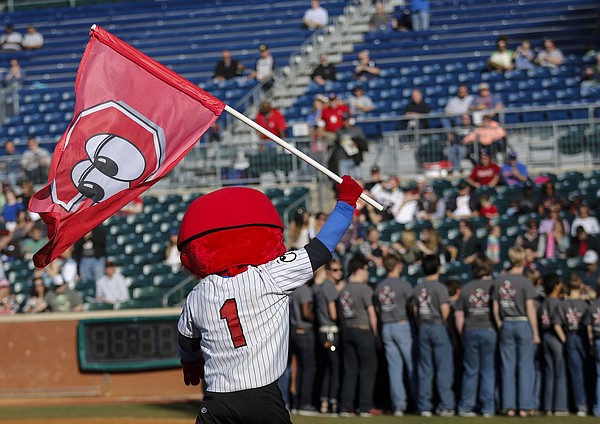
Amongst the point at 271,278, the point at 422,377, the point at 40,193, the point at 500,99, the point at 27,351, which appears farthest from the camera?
the point at 500,99

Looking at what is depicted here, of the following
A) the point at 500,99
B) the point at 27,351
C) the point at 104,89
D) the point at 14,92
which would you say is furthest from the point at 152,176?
the point at 14,92

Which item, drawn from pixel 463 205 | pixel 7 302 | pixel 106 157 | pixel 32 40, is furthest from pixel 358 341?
pixel 32 40

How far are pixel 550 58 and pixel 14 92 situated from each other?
11.1m

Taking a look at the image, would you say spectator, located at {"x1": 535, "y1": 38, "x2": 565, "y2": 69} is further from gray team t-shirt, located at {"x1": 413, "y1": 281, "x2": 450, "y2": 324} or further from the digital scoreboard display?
gray team t-shirt, located at {"x1": 413, "y1": 281, "x2": 450, "y2": 324}

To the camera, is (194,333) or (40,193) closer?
(194,333)

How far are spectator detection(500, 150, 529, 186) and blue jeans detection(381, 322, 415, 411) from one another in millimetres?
5152

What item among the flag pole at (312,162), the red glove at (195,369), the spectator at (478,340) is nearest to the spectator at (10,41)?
the spectator at (478,340)

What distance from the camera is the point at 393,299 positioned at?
11039mm

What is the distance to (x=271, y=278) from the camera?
4.94 meters

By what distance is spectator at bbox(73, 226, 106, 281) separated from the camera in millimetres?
16047

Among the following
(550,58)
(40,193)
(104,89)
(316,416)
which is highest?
(550,58)

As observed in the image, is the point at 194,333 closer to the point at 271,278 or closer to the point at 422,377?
the point at 271,278

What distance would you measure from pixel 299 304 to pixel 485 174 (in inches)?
205

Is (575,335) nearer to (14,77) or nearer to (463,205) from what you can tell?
(463,205)
